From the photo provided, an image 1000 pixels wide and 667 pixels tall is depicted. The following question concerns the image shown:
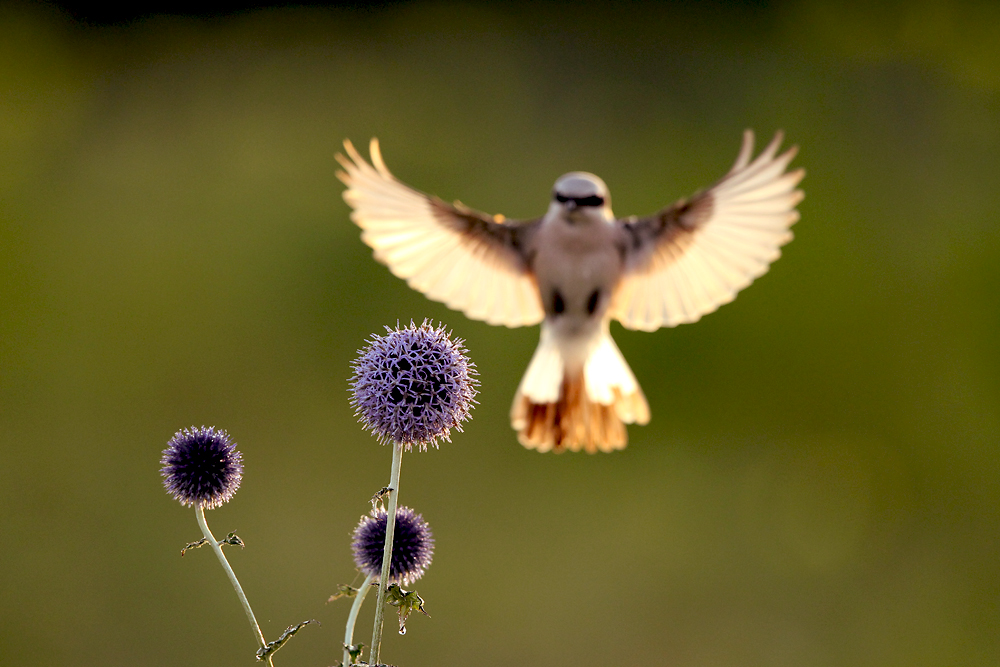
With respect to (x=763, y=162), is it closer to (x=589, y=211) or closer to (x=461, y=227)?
(x=589, y=211)

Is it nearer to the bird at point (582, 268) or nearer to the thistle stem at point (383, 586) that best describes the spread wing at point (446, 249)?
the bird at point (582, 268)

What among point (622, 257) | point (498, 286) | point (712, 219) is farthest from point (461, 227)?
point (712, 219)

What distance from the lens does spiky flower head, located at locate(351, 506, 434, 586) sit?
0.98 m

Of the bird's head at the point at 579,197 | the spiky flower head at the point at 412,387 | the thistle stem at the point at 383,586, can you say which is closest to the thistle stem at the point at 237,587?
the thistle stem at the point at 383,586

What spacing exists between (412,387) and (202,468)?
0.95 feet

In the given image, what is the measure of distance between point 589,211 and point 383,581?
0.41 metres

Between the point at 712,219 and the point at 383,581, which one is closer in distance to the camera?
the point at 383,581

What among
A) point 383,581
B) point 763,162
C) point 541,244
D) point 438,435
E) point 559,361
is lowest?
point 383,581

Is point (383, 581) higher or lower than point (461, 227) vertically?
lower

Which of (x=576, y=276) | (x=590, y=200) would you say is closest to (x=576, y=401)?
(x=576, y=276)

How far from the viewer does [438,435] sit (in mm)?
908

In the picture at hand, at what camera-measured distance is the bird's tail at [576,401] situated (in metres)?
0.95

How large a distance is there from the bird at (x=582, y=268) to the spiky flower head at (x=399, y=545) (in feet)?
0.70

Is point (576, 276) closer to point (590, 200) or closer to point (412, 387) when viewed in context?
point (590, 200)
